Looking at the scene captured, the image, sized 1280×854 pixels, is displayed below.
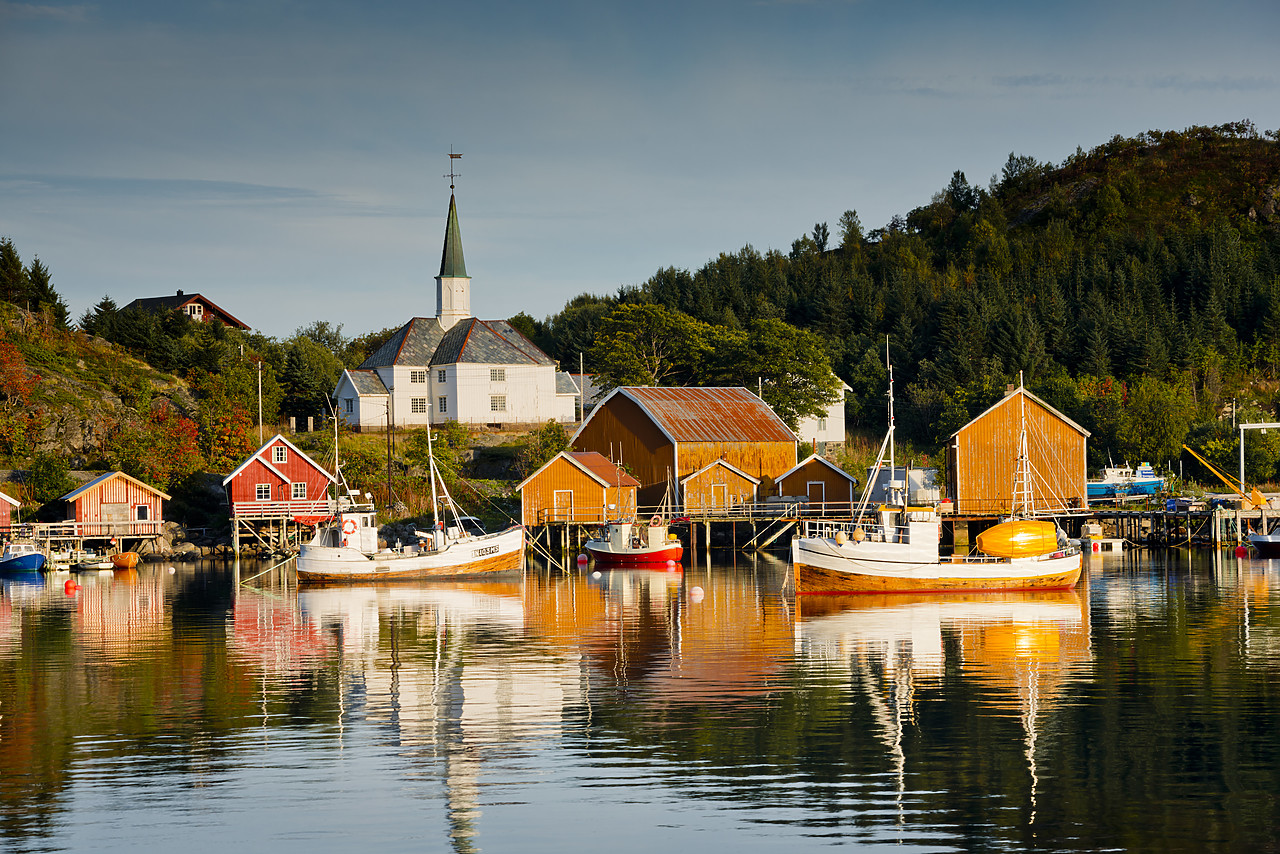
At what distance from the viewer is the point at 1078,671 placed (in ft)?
88.5

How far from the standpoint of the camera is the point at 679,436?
237ft

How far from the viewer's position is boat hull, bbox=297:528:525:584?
52.3 metres

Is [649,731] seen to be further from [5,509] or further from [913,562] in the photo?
[5,509]

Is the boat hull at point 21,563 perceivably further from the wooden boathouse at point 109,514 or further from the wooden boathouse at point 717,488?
the wooden boathouse at point 717,488

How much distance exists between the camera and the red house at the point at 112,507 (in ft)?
215

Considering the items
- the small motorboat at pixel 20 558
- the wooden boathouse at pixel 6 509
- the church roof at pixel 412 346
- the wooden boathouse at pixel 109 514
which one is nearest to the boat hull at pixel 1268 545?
the church roof at pixel 412 346

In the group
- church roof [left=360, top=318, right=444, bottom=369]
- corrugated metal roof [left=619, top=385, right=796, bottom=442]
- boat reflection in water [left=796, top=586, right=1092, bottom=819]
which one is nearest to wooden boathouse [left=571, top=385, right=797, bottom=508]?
corrugated metal roof [left=619, top=385, right=796, bottom=442]

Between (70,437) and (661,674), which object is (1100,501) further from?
(70,437)

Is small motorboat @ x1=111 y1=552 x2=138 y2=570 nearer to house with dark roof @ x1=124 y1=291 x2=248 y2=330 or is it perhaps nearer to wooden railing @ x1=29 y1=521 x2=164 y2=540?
wooden railing @ x1=29 y1=521 x2=164 y2=540

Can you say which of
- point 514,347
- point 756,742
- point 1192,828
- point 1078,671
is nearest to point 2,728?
point 756,742

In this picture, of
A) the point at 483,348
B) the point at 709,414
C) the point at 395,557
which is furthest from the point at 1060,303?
the point at 395,557

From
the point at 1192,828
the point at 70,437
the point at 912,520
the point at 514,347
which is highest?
the point at 514,347

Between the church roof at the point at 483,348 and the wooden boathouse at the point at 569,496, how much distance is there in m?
20.2

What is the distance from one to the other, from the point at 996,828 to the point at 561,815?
5.31 meters
